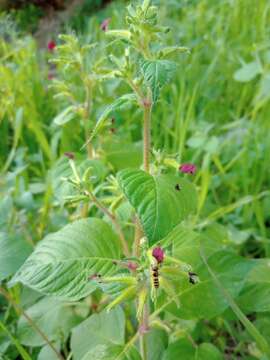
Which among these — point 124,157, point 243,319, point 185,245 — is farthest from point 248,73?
point 243,319

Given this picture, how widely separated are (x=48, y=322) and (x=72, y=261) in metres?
0.24

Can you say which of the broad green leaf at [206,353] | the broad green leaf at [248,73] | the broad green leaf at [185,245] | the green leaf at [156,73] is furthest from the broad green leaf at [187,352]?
the broad green leaf at [248,73]

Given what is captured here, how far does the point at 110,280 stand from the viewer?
0.60m

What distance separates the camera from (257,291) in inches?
28.3

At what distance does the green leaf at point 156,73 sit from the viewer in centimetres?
54

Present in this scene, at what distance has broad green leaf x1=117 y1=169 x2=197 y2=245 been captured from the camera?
0.54 metres

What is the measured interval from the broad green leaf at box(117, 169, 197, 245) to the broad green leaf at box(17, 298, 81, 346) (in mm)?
358

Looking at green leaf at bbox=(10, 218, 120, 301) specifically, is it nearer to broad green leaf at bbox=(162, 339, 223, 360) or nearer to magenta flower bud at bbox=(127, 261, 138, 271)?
magenta flower bud at bbox=(127, 261, 138, 271)

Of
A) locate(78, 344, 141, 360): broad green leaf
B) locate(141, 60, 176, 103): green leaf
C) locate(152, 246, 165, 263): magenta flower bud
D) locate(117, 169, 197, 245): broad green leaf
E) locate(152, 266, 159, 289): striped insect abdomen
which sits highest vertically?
locate(141, 60, 176, 103): green leaf

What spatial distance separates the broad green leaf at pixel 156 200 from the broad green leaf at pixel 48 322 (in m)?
0.36

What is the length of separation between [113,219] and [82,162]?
0.63ft

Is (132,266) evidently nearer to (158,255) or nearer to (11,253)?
(158,255)

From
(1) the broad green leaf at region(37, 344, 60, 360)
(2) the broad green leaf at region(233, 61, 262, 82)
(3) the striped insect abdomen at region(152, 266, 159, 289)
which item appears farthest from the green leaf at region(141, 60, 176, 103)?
(2) the broad green leaf at region(233, 61, 262, 82)

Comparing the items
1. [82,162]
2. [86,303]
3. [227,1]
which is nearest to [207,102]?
[227,1]
